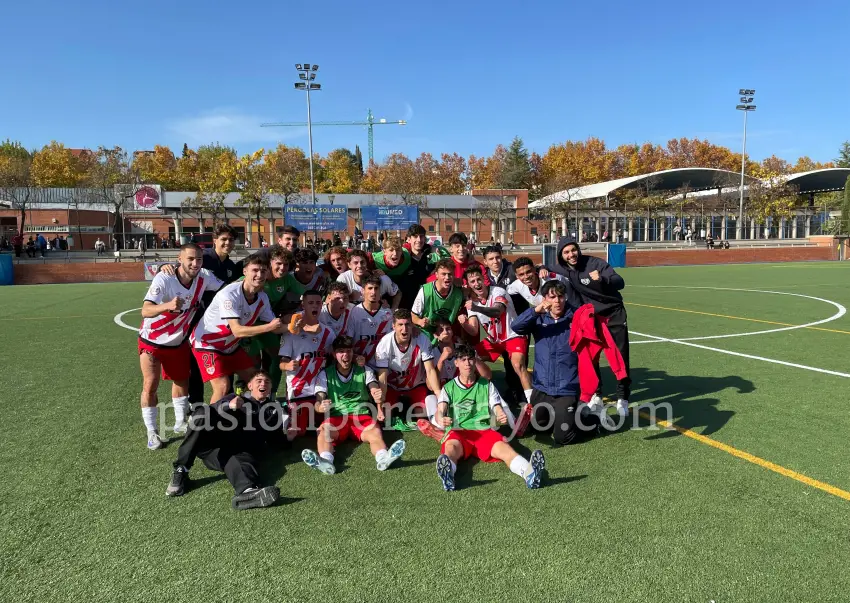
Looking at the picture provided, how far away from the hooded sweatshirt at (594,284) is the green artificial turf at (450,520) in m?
1.16

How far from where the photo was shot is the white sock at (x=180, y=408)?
17.0ft

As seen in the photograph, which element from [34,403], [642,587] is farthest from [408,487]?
[34,403]

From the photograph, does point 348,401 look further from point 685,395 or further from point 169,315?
point 685,395

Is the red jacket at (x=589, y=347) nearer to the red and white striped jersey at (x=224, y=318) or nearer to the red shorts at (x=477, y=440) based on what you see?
the red shorts at (x=477, y=440)

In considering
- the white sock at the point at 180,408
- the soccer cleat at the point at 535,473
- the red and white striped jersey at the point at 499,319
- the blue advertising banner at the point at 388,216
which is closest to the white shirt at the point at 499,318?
the red and white striped jersey at the point at 499,319

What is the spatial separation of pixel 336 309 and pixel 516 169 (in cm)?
7996

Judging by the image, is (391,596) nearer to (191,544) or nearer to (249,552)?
(249,552)

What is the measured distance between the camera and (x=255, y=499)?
12.2ft

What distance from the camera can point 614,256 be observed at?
3212cm

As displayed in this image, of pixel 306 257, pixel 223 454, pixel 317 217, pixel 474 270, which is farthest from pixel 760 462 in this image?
pixel 317 217

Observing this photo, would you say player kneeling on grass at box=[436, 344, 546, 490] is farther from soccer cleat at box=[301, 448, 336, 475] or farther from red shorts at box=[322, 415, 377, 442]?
soccer cleat at box=[301, 448, 336, 475]

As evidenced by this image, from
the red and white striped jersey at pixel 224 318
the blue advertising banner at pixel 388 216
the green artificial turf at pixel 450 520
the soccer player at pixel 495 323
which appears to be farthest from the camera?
the blue advertising banner at pixel 388 216

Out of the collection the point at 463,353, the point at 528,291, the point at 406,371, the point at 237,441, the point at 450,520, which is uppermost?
the point at 528,291

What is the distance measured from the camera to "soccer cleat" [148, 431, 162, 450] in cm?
483
